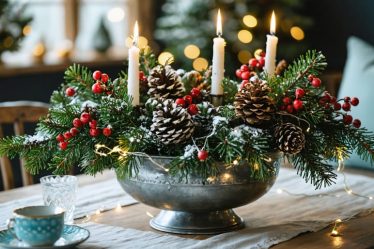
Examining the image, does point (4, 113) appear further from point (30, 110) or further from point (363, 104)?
point (363, 104)

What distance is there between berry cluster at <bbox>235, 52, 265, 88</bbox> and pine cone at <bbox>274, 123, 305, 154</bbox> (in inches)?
8.8

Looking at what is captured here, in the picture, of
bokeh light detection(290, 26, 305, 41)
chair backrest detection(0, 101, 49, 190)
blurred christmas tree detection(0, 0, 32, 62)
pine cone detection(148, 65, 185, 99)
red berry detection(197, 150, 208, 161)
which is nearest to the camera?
red berry detection(197, 150, 208, 161)

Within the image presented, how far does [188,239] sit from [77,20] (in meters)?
2.95

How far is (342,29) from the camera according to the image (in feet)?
14.4

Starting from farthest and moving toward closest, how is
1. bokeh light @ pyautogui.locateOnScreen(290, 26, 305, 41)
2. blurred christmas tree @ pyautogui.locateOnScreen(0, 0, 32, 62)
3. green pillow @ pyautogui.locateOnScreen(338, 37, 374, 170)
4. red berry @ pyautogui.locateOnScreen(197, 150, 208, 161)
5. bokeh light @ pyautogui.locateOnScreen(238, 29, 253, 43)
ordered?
bokeh light @ pyautogui.locateOnScreen(290, 26, 305, 41) → bokeh light @ pyautogui.locateOnScreen(238, 29, 253, 43) → blurred christmas tree @ pyautogui.locateOnScreen(0, 0, 32, 62) → green pillow @ pyautogui.locateOnScreen(338, 37, 374, 170) → red berry @ pyautogui.locateOnScreen(197, 150, 208, 161)

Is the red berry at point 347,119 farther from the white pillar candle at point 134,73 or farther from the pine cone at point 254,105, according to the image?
the white pillar candle at point 134,73

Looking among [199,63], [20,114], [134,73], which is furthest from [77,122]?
[199,63]

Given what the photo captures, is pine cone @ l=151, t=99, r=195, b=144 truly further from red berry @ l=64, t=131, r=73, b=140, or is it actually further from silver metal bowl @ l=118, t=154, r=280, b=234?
red berry @ l=64, t=131, r=73, b=140

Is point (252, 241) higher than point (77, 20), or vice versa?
point (77, 20)

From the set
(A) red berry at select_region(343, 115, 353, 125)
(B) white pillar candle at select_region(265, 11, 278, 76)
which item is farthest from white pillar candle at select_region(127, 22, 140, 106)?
(A) red berry at select_region(343, 115, 353, 125)

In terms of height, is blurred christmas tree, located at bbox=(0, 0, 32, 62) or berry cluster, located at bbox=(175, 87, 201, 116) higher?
blurred christmas tree, located at bbox=(0, 0, 32, 62)

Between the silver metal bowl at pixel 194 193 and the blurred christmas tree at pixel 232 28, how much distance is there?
8.49 ft

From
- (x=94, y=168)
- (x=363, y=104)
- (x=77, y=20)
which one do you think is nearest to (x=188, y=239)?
(x=94, y=168)

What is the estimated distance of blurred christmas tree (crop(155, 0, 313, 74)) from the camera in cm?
409
